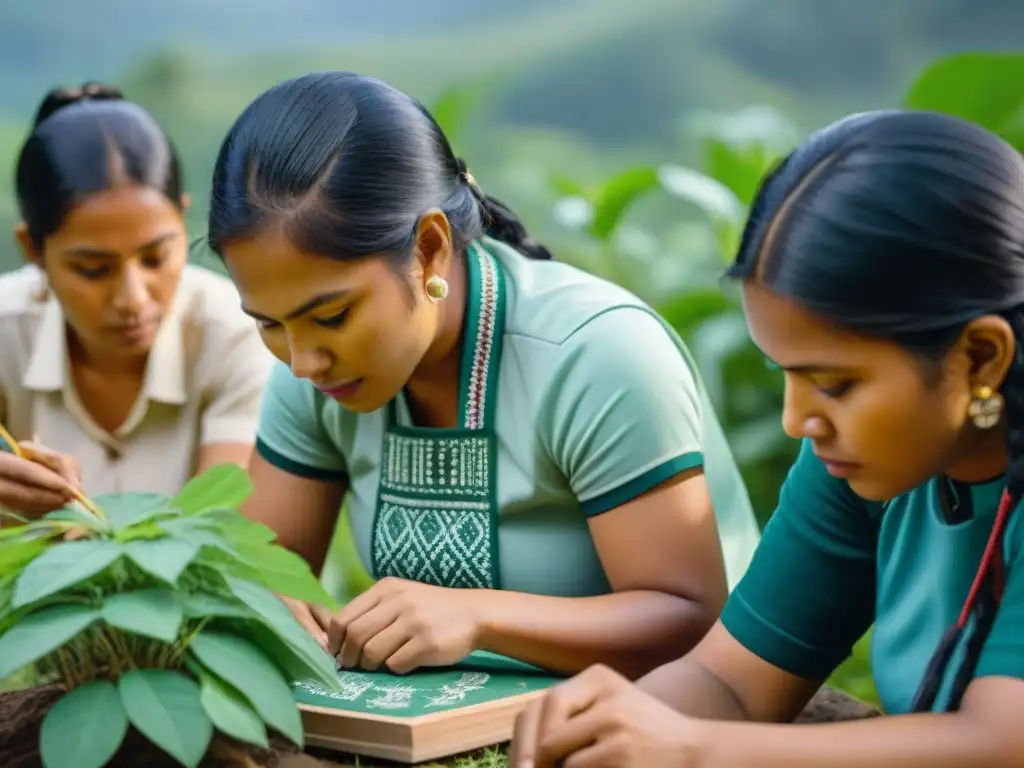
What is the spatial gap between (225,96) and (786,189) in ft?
19.1

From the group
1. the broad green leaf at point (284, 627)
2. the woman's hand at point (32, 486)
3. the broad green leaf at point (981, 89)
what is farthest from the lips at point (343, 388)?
the broad green leaf at point (981, 89)

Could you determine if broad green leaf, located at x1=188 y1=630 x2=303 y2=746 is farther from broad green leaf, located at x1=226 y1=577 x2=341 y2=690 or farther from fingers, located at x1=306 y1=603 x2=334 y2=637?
fingers, located at x1=306 y1=603 x2=334 y2=637

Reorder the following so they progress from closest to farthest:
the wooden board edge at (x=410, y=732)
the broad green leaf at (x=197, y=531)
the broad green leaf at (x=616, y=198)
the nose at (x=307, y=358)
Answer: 1. the broad green leaf at (x=197, y=531)
2. the wooden board edge at (x=410, y=732)
3. the nose at (x=307, y=358)
4. the broad green leaf at (x=616, y=198)

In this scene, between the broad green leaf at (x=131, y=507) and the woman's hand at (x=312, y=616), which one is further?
the woman's hand at (x=312, y=616)

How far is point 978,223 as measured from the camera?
1372mm

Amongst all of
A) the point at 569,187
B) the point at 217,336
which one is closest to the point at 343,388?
the point at 217,336

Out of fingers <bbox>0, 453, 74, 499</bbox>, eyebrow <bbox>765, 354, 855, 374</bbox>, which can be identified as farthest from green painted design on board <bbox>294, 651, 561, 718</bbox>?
eyebrow <bbox>765, 354, 855, 374</bbox>

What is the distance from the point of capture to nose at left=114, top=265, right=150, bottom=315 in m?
2.63

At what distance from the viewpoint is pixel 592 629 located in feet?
6.34

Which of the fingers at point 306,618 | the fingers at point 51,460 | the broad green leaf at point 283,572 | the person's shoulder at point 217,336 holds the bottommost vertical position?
the fingers at point 306,618

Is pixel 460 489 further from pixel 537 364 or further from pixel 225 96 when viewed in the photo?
pixel 225 96

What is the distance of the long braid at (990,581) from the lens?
4.61 feet

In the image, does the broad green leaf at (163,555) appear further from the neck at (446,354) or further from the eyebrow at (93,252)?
the eyebrow at (93,252)

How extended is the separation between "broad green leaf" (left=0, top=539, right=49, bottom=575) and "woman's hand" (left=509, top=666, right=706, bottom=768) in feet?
1.80
